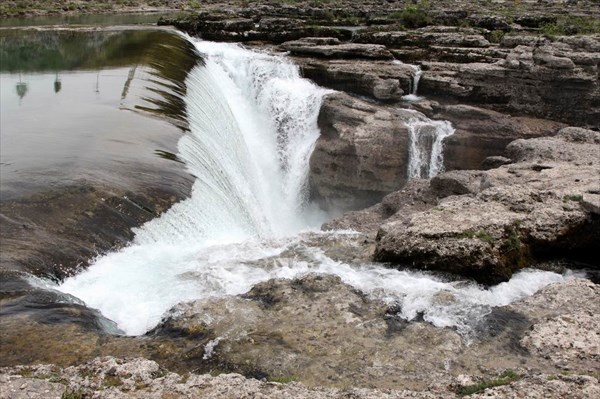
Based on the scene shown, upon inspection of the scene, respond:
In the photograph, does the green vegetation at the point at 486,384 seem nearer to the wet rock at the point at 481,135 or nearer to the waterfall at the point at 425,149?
the waterfall at the point at 425,149

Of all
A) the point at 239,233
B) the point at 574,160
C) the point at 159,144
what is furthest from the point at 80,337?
the point at 574,160

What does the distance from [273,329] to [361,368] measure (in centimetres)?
140

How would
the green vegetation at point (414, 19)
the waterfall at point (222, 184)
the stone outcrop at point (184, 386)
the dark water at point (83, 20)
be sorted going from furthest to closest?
1. the dark water at point (83, 20)
2. the green vegetation at point (414, 19)
3. the waterfall at point (222, 184)
4. the stone outcrop at point (184, 386)

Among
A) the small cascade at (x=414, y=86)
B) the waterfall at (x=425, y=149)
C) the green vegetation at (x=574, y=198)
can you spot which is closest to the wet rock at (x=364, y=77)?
the small cascade at (x=414, y=86)

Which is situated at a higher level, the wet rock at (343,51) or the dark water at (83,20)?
the dark water at (83,20)

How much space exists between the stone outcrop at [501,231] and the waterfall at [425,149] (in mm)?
6464

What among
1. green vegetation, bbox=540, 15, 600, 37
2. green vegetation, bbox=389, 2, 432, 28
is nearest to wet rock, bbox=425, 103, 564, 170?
green vegetation, bbox=540, 15, 600, 37

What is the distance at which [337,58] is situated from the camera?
2339 cm

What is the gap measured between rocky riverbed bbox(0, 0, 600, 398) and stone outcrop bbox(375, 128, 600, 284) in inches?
1.3

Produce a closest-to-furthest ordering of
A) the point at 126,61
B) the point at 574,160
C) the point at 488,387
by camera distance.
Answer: the point at 488,387 < the point at 574,160 < the point at 126,61

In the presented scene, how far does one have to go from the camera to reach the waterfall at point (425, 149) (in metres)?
18.6

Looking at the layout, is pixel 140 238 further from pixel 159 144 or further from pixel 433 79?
pixel 433 79

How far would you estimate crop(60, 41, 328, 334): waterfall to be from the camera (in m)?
9.02

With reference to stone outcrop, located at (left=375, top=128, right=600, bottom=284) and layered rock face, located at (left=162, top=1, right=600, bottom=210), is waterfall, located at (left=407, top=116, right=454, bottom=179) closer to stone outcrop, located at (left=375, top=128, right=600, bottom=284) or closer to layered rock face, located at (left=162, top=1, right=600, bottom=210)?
layered rock face, located at (left=162, top=1, right=600, bottom=210)
